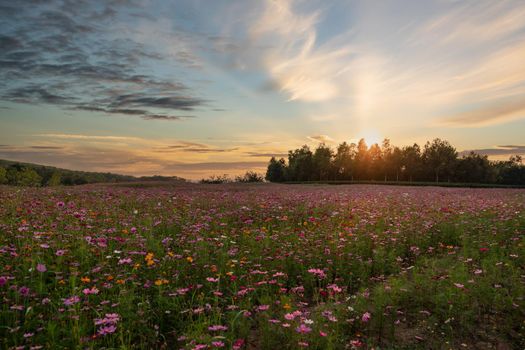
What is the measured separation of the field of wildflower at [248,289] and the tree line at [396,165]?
66.3 m

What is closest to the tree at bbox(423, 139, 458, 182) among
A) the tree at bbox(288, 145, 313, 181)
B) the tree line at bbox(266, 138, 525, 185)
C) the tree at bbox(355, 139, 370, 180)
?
the tree line at bbox(266, 138, 525, 185)

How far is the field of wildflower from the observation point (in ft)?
13.7

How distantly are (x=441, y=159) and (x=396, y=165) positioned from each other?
8.74 metres

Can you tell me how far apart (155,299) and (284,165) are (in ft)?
296

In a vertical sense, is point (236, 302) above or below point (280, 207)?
below

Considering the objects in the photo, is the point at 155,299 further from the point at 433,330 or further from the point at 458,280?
the point at 458,280

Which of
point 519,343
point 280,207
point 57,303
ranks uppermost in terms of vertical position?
point 280,207

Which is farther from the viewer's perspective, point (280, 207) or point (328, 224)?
point (280, 207)

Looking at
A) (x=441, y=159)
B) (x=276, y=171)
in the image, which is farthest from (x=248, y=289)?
(x=276, y=171)

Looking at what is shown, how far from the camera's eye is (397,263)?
23.1 ft

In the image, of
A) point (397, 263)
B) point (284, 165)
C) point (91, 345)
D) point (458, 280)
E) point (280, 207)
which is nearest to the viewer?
point (91, 345)

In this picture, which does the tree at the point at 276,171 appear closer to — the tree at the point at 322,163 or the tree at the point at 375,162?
the tree at the point at 322,163

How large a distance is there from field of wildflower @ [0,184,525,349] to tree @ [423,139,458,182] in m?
64.7

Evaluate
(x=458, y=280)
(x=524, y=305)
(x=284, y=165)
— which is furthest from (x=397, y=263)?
(x=284, y=165)
